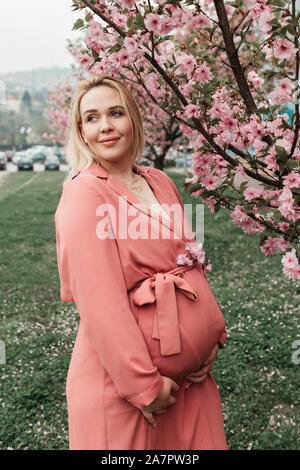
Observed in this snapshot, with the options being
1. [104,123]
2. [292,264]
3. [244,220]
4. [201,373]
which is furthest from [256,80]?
[201,373]

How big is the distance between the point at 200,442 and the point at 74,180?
1301mm

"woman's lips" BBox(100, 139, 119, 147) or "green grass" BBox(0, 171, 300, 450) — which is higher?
"woman's lips" BBox(100, 139, 119, 147)

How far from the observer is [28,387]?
4168mm

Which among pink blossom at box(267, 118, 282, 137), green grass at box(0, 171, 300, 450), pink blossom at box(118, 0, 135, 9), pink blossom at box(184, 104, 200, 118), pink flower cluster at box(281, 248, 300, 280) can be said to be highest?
pink blossom at box(118, 0, 135, 9)

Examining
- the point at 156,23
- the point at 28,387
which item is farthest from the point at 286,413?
the point at 156,23

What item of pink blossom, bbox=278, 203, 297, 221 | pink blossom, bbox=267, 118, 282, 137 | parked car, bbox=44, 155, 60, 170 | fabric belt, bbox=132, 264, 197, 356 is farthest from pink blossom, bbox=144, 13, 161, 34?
parked car, bbox=44, 155, 60, 170

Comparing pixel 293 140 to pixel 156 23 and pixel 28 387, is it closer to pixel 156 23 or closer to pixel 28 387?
pixel 156 23

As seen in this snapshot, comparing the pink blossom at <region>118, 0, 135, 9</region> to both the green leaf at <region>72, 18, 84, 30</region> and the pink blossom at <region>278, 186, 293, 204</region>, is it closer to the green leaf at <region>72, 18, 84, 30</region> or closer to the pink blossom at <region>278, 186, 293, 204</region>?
the green leaf at <region>72, 18, 84, 30</region>

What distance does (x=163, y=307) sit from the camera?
5.82 feet

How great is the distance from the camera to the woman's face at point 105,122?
193 cm

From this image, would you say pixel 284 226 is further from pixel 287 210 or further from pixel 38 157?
pixel 38 157

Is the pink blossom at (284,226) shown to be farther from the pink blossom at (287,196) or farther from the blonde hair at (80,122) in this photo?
the blonde hair at (80,122)

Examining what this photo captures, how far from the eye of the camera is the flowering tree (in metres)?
1.70

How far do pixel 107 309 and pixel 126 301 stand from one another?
0.09m
